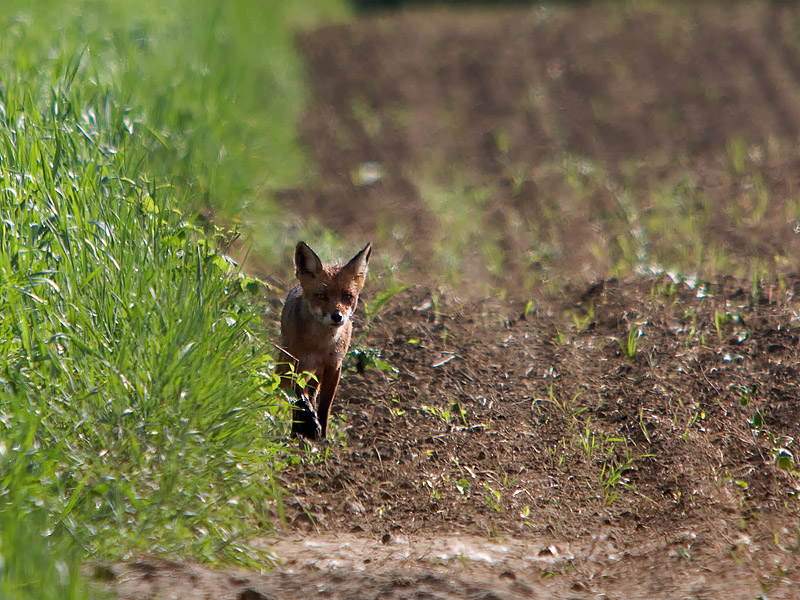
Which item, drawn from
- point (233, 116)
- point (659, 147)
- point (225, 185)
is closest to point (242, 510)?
point (225, 185)

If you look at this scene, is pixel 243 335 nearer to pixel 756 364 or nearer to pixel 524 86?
pixel 756 364

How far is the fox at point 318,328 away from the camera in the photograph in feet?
15.9

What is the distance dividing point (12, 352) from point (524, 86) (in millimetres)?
10302

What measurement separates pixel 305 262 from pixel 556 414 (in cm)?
153

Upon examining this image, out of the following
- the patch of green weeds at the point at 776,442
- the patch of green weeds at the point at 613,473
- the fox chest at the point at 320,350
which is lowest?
the patch of green weeds at the point at 613,473

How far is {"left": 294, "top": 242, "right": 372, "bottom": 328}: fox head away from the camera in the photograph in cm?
482

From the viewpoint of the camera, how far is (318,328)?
16.1 ft

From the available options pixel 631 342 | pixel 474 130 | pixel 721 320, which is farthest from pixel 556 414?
pixel 474 130

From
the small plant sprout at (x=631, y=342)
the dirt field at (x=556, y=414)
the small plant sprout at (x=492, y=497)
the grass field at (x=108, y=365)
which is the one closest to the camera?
the grass field at (x=108, y=365)

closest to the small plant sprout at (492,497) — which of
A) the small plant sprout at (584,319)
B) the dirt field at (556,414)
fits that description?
the dirt field at (556,414)

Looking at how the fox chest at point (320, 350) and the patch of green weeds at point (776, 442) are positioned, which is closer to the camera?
the patch of green weeds at point (776, 442)

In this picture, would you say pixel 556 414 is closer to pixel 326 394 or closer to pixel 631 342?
pixel 631 342

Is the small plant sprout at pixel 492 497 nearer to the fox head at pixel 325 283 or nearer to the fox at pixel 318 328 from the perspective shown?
the fox at pixel 318 328

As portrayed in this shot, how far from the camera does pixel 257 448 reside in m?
4.34
